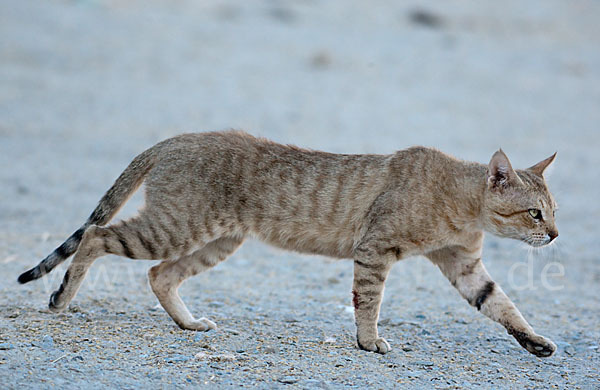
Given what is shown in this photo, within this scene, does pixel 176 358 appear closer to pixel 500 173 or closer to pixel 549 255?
pixel 500 173

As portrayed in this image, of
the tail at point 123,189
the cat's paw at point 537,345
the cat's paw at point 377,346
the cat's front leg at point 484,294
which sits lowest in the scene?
the cat's paw at point 377,346

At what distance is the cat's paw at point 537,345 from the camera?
5.07 m

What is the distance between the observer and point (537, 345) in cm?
509

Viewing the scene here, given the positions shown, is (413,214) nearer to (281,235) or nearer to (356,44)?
(281,235)

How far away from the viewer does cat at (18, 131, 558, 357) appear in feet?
16.6

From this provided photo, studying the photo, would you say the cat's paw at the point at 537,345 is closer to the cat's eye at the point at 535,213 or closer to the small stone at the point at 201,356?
the cat's eye at the point at 535,213

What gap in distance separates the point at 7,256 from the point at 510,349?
4.18 m

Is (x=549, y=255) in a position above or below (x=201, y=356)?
above

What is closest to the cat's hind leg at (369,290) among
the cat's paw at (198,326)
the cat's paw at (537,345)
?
the cat's paw at (537,345)

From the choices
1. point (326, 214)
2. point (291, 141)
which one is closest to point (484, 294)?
point (326, 214)

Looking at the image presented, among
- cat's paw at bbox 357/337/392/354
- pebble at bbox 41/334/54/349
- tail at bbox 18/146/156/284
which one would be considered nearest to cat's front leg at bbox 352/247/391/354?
cat's paw at bbox 357/337/392/354

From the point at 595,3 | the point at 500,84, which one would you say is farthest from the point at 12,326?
the point at 595,3

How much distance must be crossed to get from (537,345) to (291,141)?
704 cm

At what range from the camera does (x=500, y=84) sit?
52.6 ft
